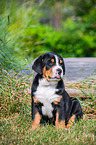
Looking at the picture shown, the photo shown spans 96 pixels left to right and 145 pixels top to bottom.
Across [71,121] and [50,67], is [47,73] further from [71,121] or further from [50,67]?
[71,121]

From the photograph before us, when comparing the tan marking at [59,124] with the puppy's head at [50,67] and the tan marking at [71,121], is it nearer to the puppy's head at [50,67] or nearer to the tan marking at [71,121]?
the tan marking at [71,121]

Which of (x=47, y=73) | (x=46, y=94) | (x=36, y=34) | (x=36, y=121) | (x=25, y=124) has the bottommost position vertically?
(x=25, y=124)

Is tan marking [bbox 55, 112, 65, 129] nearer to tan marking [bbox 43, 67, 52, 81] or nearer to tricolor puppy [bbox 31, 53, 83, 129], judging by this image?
tricolor puppy [bbox 31, 53, 83, 129]

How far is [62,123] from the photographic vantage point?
2.82 metres

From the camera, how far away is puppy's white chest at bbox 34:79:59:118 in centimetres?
275

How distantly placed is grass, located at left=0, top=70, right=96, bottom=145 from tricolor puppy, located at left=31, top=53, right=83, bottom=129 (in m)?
0.14

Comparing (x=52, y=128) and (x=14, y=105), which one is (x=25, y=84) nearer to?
(x=14, y=105)

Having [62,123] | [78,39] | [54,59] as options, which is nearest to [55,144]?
[62,123]

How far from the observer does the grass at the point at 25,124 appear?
2638 mm

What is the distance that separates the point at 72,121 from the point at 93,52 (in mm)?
6440

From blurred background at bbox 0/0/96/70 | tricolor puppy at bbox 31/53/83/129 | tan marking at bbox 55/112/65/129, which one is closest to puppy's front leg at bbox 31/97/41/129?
tricolor puppy at bbox 31/53/83/129

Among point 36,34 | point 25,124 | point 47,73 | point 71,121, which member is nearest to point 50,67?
point 47,73

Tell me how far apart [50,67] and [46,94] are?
1.05ft

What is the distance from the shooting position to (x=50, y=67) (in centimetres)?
270
